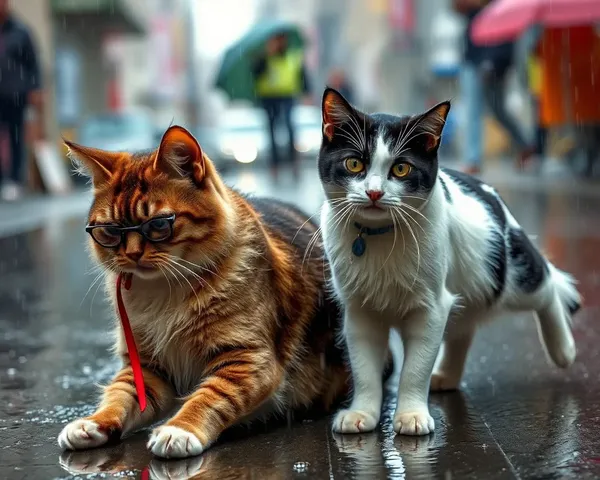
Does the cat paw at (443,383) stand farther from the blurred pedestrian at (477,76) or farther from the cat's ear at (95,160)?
the blurred pedestrian at (477,76)

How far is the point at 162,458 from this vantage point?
9.25ft

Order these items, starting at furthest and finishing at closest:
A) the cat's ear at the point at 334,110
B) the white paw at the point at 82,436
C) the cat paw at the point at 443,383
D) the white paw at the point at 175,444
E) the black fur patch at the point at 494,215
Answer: the cat paw at the point at 443,383 < the black fur patch at the point at 494,215 < the cat's ear at the point at 334,110 < the white paw at the point at 82,436 < the white paw at the point at 175,444

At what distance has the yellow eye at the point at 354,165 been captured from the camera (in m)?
3.01

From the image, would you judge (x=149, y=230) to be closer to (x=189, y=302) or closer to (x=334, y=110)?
(x=189, y=302)

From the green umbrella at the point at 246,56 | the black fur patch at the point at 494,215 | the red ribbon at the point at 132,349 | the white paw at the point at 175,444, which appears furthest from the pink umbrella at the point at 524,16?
the white paw at the point at 175,444

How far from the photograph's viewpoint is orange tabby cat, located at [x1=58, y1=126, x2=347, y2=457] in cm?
296

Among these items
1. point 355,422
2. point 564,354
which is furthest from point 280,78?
point 355,422

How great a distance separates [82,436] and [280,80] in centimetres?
1180

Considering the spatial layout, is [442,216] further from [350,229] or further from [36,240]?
[36,240]

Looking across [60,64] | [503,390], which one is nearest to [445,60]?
[60,64]

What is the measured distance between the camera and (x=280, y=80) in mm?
14352

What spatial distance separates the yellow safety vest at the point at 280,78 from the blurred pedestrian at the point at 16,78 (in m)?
3.23

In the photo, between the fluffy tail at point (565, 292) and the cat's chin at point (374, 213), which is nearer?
the cat's chin at point (374, 213)

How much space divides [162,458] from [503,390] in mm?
1454
